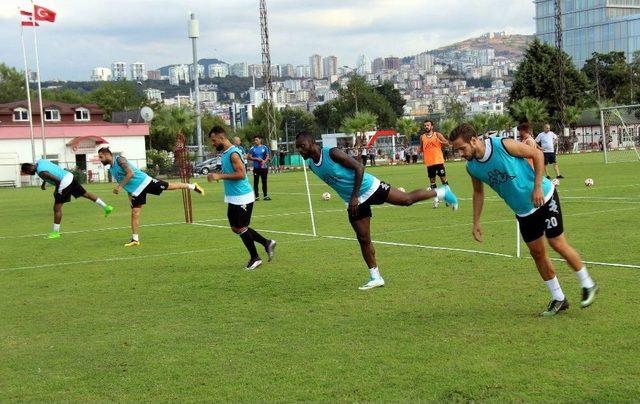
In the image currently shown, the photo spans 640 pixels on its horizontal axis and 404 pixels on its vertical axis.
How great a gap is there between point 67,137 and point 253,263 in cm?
7120

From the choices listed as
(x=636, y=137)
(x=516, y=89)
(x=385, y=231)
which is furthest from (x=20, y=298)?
(x=516, y=89)

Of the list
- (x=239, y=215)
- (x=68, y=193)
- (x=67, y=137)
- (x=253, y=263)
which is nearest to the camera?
(x=253, y=263)

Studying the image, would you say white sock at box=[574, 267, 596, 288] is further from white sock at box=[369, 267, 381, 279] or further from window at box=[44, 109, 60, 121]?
window at box=[44, 109, 60, 121]

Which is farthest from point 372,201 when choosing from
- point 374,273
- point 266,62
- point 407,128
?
point 407,128

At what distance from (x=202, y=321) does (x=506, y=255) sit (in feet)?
17.8

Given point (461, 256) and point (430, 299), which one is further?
point (461, 256)

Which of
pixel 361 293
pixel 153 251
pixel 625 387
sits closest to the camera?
pixel 625 387

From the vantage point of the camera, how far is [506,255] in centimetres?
1272

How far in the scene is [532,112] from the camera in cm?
8269

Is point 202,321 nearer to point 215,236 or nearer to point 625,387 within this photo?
point 625,387

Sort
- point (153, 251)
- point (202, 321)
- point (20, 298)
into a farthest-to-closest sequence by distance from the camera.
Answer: point (153, 251)
point (20, 298)
point (202, 321)

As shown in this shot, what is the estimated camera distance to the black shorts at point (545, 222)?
330 inches

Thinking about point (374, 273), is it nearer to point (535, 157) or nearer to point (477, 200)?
point (477, 200)

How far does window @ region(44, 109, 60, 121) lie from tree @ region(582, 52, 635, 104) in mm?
75210
